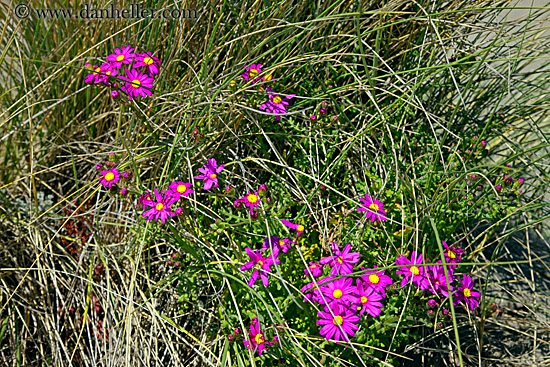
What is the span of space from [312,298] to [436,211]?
40 centimetres

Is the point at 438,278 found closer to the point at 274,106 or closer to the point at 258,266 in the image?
the point at 258,266

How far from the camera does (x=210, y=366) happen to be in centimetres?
120

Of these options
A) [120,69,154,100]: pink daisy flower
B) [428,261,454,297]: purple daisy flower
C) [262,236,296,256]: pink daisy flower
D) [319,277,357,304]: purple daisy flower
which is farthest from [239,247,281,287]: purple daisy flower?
[120,69,154,100]: pink daisy flower

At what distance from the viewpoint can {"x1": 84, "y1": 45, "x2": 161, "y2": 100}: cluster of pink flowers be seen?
120 cm

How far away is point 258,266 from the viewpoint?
3.65ft

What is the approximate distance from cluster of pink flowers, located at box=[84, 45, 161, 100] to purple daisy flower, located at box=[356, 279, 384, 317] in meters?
0.71

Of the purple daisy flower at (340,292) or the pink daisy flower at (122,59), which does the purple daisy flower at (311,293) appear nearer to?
the purple daisy flower at (340,292)

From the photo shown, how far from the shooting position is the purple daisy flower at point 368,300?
1.04m

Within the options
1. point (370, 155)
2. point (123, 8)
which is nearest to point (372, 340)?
point (370, 155)

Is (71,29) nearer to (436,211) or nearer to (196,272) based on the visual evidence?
(196,272)

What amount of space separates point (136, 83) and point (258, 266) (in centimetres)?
56

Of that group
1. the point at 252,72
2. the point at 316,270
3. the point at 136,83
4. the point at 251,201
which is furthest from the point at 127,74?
the point at 316,270

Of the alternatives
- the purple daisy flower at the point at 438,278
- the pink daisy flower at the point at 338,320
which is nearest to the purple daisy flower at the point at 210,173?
the pink daisy flower at the point at 338,320

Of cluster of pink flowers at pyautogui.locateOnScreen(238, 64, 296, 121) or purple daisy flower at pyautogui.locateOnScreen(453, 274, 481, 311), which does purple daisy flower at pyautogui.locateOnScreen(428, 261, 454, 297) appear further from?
cluster of pink flowers at pyautogui.locateOnScreen(238, 64, 296, 121)
